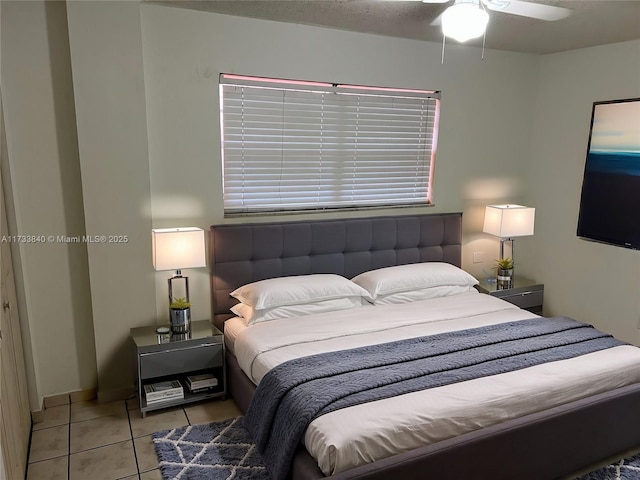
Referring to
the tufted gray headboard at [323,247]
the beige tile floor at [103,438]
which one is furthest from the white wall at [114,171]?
the tufted gray headboard at [323,247]

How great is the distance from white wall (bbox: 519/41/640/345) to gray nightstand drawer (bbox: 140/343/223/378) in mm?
3005

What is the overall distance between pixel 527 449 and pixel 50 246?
281 cm

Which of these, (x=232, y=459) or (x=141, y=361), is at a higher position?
(x=141, y=361)

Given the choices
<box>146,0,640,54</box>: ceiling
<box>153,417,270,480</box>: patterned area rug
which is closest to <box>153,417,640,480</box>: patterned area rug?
<box>153,417,270,480</box>: patterned area rug

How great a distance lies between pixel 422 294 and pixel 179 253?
69.3 inches

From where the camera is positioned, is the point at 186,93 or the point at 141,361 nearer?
the point at 141,361

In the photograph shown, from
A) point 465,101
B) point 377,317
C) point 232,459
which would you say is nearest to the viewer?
point 232,459

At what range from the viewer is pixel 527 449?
214 cm

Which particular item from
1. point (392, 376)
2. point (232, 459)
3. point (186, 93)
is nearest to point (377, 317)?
point (392, 376)

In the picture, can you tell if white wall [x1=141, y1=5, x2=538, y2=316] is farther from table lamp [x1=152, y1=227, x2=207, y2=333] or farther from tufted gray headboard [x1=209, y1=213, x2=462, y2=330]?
table lamp [x1=152, y1=227, x2=207, y2=333]

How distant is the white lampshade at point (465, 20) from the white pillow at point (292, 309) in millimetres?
1821

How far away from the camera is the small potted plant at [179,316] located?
308 centimetres

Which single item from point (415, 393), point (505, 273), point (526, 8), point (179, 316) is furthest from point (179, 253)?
point (505, 273)

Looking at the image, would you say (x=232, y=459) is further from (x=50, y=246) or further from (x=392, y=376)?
(x=50, y=246)
